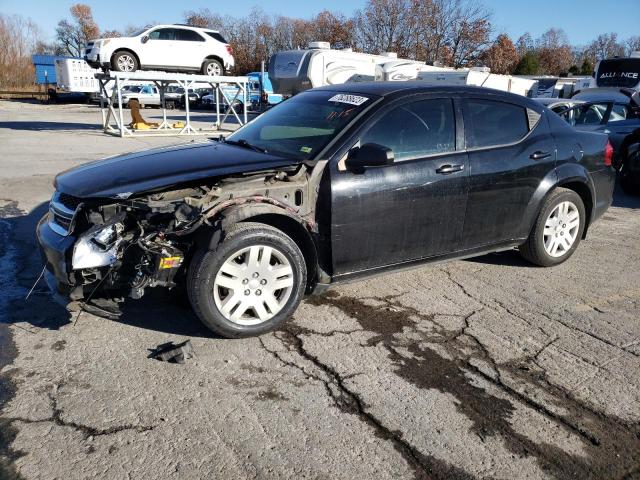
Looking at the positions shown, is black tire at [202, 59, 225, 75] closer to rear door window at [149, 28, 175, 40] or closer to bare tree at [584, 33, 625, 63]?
rear door window at [149, 28, 175, 40]

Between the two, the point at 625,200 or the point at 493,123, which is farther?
the point at 625,200

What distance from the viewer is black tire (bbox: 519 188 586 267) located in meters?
4.89

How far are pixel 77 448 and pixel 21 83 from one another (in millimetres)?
56562

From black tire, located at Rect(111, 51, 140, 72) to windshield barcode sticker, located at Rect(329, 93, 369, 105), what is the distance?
14716mm

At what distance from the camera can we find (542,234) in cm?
495

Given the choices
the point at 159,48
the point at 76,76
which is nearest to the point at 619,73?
the point at 159,48

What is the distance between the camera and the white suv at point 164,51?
16.8 metres

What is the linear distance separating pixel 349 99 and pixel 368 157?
2.64 ft

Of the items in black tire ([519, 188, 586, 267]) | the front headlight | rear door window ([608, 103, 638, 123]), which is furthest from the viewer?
rear door window ([608, 103, 638, 123])

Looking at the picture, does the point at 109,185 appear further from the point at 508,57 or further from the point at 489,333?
the point at 508,57

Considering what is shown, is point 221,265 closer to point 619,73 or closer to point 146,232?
point 146,232

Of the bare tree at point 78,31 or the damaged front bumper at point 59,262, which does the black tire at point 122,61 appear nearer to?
the damaged front bumper at point 59,262

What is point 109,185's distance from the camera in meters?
3.56

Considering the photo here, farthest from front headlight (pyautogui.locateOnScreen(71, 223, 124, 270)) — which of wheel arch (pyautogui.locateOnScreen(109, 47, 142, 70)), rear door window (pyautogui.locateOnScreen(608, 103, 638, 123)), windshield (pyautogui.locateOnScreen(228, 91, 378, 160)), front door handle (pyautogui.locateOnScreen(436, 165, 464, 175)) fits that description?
wheel arch (pyautogui.locateOnScreen(109, 47, 142, 70))
